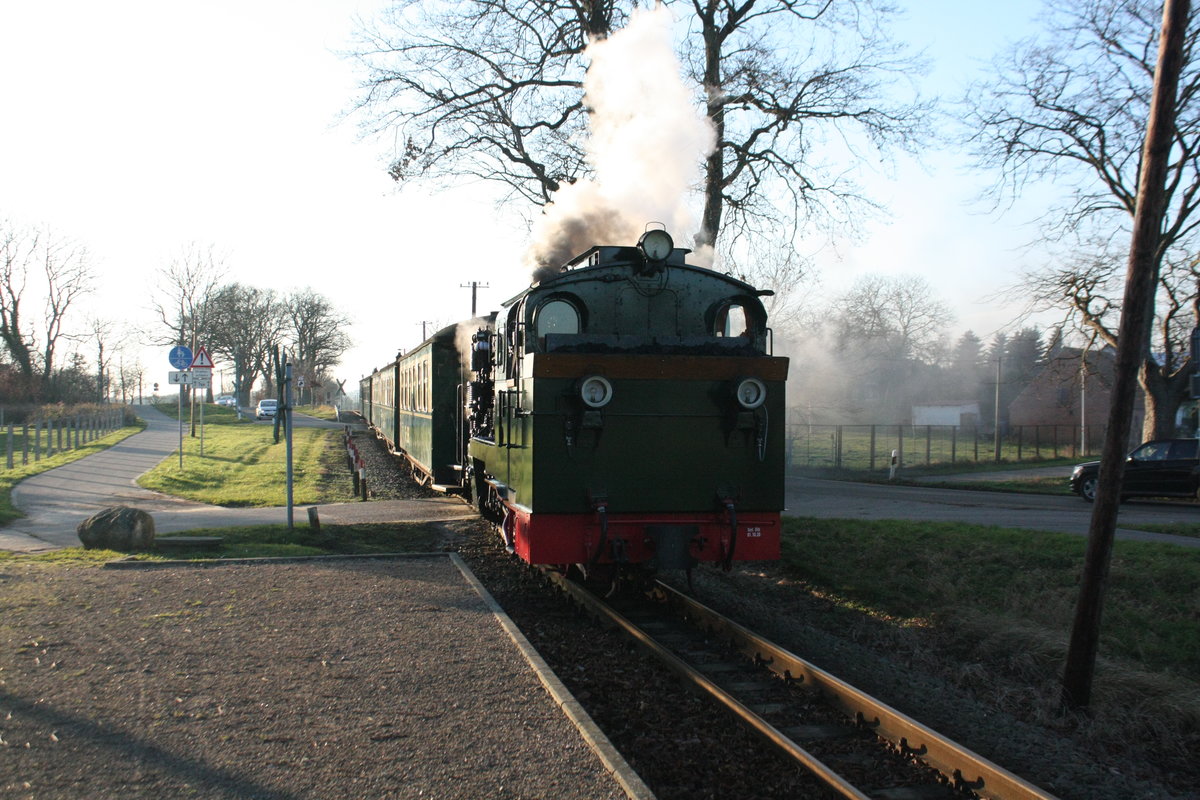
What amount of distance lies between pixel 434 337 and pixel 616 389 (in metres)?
7.94

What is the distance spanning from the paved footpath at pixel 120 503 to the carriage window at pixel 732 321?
658cm

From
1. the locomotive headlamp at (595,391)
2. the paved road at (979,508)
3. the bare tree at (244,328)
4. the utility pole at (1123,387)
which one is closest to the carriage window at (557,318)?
the locomotive headlamp at (595,391)

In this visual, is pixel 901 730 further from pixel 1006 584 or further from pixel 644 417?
pixel 1006 584

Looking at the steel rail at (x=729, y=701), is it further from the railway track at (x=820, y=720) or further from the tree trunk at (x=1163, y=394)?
the tree trunk at (x=1163, y=394)

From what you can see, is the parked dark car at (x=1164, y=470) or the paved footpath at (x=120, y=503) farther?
the parked dark car at (x=1164, y=470)

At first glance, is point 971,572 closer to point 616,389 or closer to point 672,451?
point 672,451

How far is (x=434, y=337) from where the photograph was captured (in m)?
14.3

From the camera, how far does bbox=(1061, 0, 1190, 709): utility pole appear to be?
5809 mm

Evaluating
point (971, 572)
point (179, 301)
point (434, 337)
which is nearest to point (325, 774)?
point (971, 572)

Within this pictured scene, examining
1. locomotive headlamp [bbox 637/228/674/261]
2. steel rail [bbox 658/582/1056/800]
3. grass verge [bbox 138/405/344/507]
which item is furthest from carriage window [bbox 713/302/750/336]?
grass verge [bbox 138/405/344/507]

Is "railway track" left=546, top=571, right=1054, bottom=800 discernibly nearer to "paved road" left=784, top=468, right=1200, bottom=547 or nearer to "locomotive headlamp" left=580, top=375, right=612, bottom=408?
"locomotive headlamp" left=580, top=375, right=612, bottom=408

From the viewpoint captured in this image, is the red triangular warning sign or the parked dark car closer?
the parked dark car

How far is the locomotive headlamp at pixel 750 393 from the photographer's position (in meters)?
7.07

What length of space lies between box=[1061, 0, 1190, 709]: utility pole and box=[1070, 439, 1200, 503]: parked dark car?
1360cm
